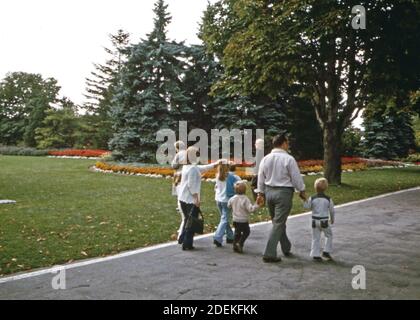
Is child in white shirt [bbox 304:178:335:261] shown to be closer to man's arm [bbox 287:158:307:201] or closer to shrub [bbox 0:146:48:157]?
man's arm [bbox 287:158:307:201]

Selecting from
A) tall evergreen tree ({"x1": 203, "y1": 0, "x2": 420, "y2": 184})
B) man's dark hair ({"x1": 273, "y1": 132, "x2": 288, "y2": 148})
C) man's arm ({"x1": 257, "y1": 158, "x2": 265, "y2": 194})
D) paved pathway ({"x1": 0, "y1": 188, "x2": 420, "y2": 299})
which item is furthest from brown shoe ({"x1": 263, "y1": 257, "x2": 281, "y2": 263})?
tall evergreen tree ({"x1": 203, "y1": 0, "x2": 420, "y2": 184})

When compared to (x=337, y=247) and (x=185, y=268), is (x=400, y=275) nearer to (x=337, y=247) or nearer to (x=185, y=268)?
(x=337, y=247)

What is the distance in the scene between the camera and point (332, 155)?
1727cm

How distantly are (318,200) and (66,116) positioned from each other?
150 ft

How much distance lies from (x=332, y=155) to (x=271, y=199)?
11618mm

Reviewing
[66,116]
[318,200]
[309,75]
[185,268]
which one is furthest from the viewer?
[66,116]

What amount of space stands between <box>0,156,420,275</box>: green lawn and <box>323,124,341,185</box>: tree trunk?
0.62m

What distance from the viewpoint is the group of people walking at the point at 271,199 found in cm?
636

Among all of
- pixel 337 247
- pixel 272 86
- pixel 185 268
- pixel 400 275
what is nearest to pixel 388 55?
pixel 272 86

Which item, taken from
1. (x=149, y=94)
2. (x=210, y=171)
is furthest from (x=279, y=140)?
(x=149, y=94)

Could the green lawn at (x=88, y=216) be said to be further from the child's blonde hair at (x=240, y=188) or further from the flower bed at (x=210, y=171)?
the flower bed at (x=210, y=171)

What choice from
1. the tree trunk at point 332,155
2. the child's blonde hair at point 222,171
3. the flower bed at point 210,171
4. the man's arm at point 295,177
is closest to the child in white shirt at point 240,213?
the child's blonde hair at point 222,171
